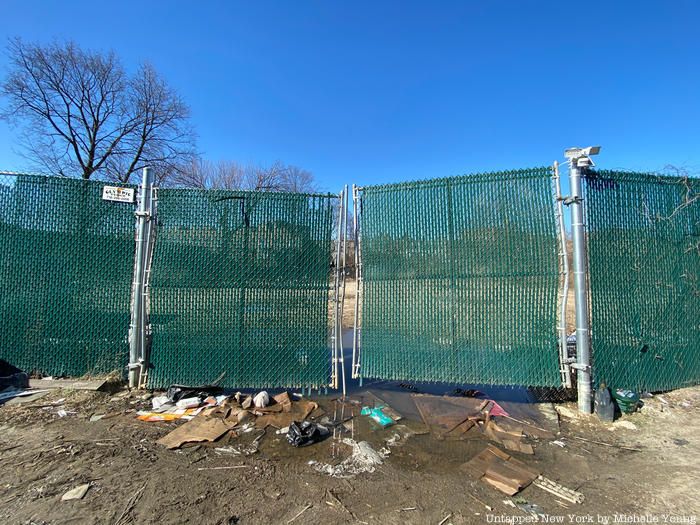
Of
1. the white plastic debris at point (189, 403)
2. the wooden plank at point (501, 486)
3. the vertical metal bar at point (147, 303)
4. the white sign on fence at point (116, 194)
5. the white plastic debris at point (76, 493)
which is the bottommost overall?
the wooden plank at point (501, 486)

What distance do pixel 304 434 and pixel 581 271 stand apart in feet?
11.1

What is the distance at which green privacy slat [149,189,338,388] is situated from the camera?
14.1 ft

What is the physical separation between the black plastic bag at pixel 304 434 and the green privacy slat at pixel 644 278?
314 cm

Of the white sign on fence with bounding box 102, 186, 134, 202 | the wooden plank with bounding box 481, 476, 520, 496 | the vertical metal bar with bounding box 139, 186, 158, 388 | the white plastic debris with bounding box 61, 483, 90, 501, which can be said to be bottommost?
the wooden plank with bounding box 481, 476, 520, 496

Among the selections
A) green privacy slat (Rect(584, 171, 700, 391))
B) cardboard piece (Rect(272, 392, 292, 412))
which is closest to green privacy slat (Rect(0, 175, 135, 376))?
cardboard piece (Rect(272, 392, 292, 412))

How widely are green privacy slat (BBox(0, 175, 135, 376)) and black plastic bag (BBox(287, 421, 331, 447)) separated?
2.64m

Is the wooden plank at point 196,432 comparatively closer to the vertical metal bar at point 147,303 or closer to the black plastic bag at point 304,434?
the black plastic bag at point 304,434

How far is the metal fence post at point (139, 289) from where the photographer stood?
430 cm

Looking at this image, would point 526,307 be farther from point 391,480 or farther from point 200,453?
point 200,453

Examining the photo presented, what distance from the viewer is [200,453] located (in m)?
3.13

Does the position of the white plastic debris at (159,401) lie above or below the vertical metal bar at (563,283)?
below

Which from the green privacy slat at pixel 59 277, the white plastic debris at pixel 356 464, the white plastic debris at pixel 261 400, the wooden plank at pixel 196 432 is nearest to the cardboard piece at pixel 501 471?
the white plastic debris at pixel 356 464

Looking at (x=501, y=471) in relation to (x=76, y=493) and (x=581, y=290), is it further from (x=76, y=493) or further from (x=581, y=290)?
(x=76, y=493)

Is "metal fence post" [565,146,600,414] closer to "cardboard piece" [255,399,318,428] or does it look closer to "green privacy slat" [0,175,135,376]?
"cardboard piece" [255,399,318,428]
